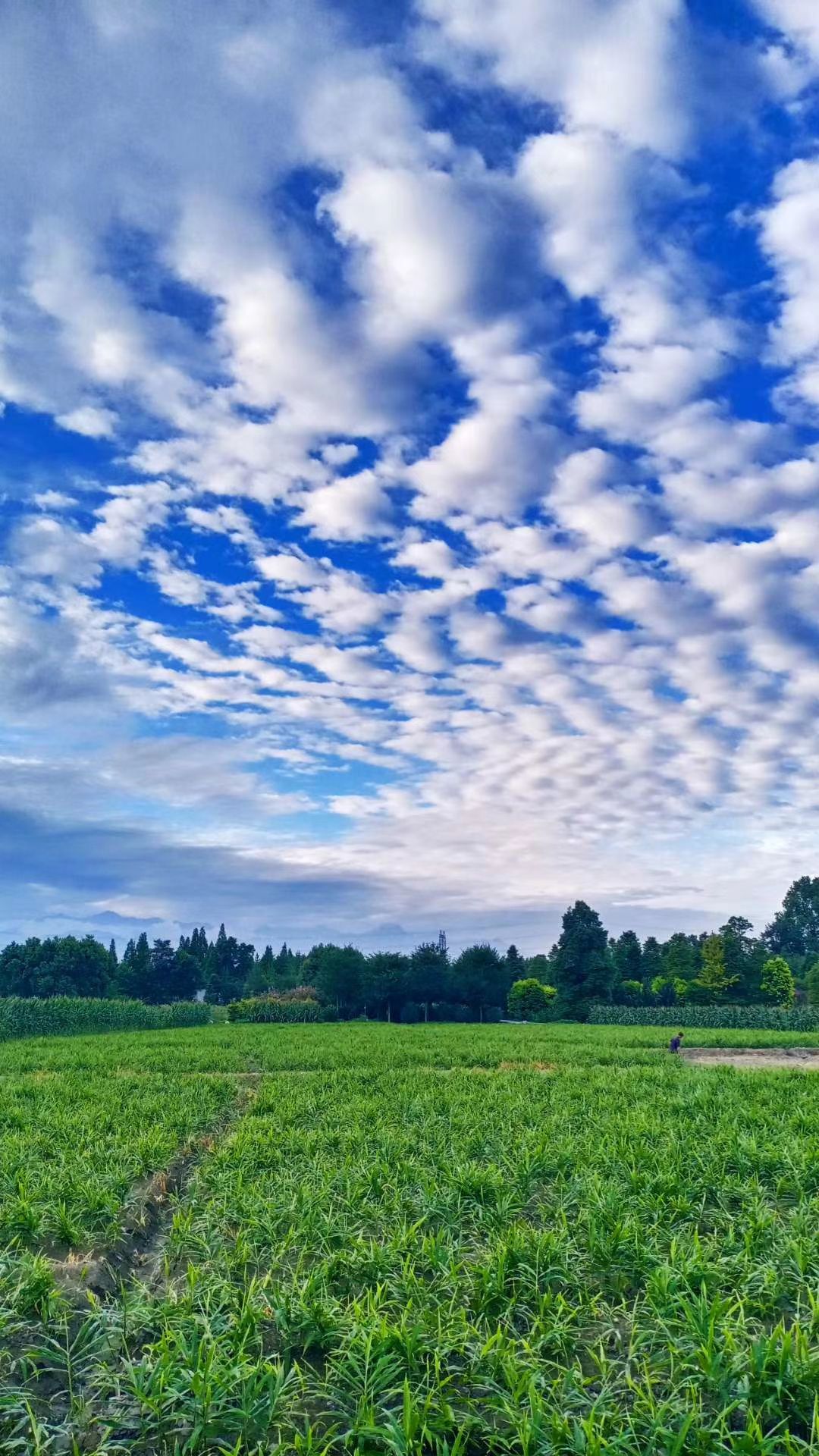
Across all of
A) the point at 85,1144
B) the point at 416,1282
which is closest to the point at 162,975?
the point at 85,1144

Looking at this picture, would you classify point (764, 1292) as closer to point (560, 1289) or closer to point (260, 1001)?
point (560, 1289)

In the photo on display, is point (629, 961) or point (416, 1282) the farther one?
point (629, 961)

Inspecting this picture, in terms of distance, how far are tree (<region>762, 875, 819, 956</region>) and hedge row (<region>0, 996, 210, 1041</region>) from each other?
86.2 metres

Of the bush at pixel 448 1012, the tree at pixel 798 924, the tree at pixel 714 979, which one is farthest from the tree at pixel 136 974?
the tree at pixel 798 924

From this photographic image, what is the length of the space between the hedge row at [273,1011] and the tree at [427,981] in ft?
28.6

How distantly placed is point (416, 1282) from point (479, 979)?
62.4 metres

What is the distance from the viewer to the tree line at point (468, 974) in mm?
60000

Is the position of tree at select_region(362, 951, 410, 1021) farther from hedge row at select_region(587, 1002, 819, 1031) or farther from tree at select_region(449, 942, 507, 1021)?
hedge row at select_region(587, 1002, 819, 1031)

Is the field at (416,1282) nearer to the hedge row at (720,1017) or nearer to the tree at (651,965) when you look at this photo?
the hedge row at (720,1017)

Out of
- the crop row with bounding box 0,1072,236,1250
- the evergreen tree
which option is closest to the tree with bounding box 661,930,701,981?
the evergreen tree

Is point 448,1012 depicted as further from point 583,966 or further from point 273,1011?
point 273,1011

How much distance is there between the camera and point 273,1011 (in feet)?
190

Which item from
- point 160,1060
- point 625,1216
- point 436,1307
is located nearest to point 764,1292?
point 625,1216

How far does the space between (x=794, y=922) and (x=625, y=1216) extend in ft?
373
